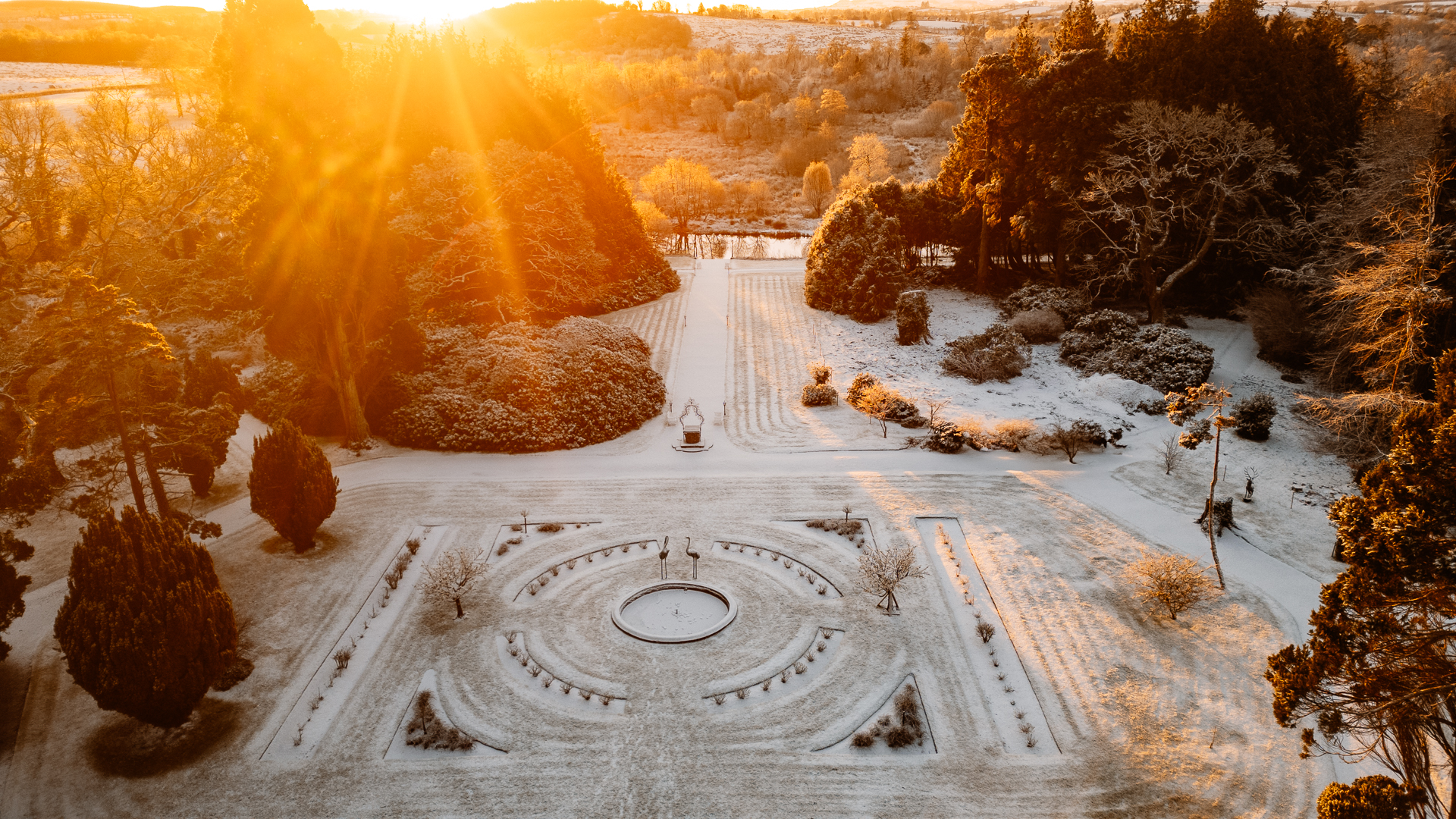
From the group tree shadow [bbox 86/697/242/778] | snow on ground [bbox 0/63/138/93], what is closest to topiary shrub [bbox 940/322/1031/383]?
tree shadow [bbox 86/697/242/778]

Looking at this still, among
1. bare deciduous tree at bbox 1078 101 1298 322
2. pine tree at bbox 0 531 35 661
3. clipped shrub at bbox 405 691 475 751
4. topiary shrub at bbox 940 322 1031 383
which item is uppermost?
bare deciduous tree at bbox 1078 101 1298 322

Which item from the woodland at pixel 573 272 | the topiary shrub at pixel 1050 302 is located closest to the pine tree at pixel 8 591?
the woodland at pixel 573 272

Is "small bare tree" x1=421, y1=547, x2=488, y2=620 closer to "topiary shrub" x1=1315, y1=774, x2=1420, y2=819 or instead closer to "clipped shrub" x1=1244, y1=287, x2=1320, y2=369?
"topiary shrub" x1=1315, y1=774, x2=1420, y2=819

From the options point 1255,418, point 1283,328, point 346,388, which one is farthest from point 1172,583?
point 346,388

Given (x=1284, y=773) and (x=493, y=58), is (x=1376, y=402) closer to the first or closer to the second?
(x=1284, y=773)

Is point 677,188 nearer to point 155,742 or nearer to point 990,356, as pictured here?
point 990,356

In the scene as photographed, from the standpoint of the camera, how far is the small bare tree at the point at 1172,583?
A: 1716cm

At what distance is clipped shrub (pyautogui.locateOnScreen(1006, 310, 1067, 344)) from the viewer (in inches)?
1414

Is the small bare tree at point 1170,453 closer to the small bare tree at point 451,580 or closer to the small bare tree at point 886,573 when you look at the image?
the small bare tree at point 886,573

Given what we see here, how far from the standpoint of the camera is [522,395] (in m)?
27.7

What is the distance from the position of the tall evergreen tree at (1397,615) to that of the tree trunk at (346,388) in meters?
26.3

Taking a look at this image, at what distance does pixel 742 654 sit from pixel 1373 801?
10.5 metres

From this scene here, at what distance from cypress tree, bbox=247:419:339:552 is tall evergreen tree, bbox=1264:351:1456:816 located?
70.0 ft

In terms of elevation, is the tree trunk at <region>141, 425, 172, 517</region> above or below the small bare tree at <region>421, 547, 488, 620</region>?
above
